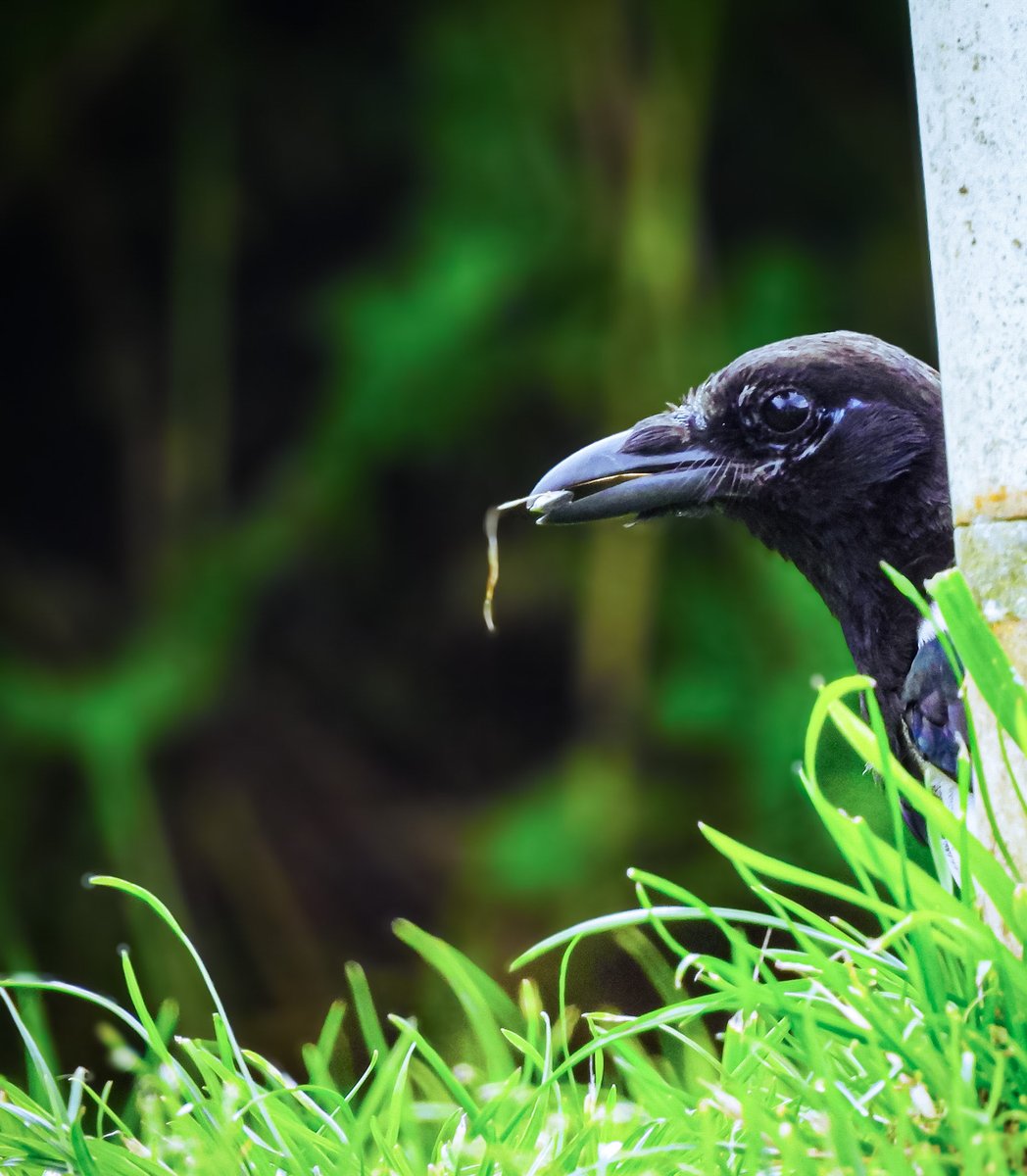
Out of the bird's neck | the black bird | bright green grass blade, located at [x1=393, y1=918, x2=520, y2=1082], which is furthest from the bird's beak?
bright green grass blade, located at [x1=393, y1=918, x2=520, y2=1082]

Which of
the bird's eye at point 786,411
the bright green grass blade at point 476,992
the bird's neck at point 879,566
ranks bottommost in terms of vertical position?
the bright green grass blade at point 476,992

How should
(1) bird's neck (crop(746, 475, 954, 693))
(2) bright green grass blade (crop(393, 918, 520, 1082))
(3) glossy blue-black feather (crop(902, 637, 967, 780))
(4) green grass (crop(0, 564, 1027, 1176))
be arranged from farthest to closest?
(1) bird's neck (crop(746, 475, 954, 693)) → (3) glossy blue-black feather (crop(902, 637, 967, 780)) → (2) bright green grass blade (crop(393, 918, 520, 1082)) → (4) green grass (crop(0, 564, 1027, 1176))

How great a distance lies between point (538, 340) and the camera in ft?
12.1

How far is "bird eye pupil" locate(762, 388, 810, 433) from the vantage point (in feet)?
4.92

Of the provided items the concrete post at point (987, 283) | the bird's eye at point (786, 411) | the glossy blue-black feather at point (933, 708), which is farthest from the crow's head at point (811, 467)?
the concrete post at point (987, 283)

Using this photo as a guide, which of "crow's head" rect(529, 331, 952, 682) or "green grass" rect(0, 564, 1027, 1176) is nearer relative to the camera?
"green grass" rect(0, 564, 1027, 1176)

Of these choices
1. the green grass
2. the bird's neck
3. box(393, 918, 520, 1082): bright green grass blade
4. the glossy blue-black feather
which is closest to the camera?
the green grass

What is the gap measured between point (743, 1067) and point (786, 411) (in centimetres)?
78

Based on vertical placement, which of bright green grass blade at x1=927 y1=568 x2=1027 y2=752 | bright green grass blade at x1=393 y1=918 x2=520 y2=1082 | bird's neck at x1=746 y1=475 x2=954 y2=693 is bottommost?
bright green grass blade at x1=393 y1=918 x2=520 y2=1082

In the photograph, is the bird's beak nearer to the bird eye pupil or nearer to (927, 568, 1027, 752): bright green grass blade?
the bird eye pupil

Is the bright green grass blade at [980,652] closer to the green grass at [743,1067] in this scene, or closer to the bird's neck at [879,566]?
the green grass at [743,1067]

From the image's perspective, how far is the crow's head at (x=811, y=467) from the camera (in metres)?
1.45

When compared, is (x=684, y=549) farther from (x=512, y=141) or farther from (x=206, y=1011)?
(x=206, y=1011)

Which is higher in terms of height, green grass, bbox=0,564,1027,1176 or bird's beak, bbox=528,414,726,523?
bird's beak, bbox=528,414,726,523
